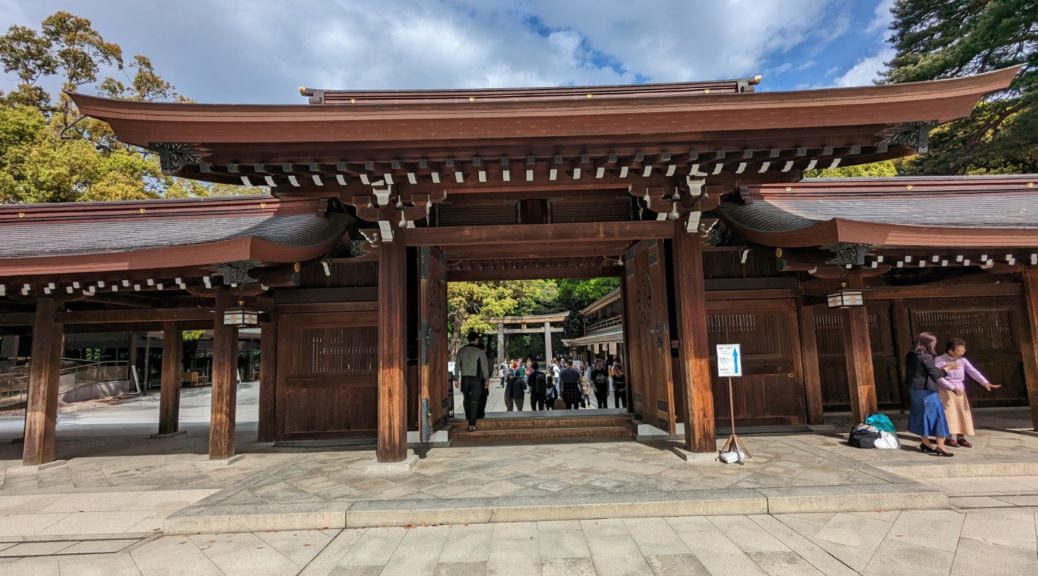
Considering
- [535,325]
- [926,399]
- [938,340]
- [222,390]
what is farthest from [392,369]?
[535,325]

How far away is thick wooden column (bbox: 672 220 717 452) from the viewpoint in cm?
559

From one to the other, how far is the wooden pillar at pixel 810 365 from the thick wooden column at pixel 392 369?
6222 millimetres

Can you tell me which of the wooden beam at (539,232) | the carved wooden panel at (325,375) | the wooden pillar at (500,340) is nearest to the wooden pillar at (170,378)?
the carved wooden panel at (325,375)

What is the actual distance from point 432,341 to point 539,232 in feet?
8.08

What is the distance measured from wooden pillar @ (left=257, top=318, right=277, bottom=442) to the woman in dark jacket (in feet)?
29.3

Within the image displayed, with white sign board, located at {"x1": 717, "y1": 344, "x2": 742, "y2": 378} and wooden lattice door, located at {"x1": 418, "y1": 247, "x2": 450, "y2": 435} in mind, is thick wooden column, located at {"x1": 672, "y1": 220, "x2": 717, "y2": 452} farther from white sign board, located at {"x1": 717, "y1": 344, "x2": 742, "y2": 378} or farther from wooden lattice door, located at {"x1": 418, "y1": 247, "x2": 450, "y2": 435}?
wooden lattice door, located at {"x1": 418, "y1": 247, "x2": 450, "y2": 435}

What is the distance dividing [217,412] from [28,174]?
16905 millimetres

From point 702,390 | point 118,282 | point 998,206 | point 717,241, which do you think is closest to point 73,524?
point 118,282

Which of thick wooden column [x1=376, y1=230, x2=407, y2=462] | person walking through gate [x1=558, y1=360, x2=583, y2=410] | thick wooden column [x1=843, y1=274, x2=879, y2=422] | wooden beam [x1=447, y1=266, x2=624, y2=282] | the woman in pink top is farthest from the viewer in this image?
person walking through gate [x1=558, y1=360, x2=583, y2=410]

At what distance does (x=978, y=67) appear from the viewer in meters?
17.1

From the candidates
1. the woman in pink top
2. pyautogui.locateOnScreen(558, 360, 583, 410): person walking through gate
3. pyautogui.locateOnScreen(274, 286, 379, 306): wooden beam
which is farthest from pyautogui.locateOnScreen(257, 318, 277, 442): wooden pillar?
the woman in pink top

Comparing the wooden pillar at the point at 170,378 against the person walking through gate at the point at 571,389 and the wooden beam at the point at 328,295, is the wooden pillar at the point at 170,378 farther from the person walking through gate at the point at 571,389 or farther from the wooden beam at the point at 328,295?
the person walking through gate at the point at 571,389

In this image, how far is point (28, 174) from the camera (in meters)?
15.9

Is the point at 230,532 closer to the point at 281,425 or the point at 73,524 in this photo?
the point at 73,524
